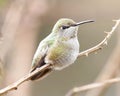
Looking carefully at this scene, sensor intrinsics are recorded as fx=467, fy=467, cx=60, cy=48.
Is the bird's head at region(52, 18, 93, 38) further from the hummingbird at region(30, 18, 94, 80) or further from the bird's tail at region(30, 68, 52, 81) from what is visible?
the bird's tail at region(30, 68, 52, 81)

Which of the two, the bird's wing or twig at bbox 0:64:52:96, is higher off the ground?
the bird's wing

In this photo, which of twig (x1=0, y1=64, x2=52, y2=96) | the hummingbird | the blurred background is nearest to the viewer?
twig (x1=0, y1=64, x2=52, y2=96)

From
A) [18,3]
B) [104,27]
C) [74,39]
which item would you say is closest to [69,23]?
[74,39]

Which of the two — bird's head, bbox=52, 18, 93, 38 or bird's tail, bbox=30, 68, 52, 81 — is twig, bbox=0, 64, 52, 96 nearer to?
bird's tail, bbox=30, 68, 52, 81

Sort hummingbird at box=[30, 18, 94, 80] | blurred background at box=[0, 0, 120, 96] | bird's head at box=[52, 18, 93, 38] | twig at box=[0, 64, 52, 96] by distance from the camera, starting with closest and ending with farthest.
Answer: twig at box=[0, 64, 52, 96]
hummingbird at box=[30, 18, 94, 80]
bird's head at box=[52, 18, 93, 38]
blurred background at box=[0, 0, 120, 96]

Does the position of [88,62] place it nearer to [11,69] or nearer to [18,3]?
[11,69]

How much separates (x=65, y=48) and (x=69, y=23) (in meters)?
0.15

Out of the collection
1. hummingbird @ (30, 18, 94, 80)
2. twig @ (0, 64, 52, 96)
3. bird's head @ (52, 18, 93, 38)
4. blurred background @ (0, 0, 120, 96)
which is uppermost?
blurred background @ (0, 0, 120, 96)

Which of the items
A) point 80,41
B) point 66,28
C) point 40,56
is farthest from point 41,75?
point 80,41

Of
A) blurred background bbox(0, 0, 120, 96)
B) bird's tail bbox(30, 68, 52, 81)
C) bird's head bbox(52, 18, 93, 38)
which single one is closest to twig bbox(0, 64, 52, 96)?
bird's tail bbox(30, 68, 52, 81)

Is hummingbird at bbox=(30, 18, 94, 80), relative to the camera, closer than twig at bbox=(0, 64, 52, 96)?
No

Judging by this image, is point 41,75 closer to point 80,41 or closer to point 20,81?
point 20,81

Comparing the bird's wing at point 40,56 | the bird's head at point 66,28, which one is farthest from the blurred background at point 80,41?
the bird's wing at point 40,56

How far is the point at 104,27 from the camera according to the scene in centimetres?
610
